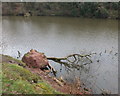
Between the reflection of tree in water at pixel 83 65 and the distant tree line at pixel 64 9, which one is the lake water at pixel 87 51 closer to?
the reflection of tree in water at pixel 83 65

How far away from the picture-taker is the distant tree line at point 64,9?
145 ft

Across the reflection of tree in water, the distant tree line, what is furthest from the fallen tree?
the distant tree line

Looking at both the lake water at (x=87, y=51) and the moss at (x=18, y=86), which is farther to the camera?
the lake water at (x=87, y=51)

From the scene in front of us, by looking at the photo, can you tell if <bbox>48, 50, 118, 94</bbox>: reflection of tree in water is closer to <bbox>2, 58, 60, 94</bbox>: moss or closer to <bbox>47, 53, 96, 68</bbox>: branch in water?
<bbox>47, 53, 96, 68</bbox>: branch in water

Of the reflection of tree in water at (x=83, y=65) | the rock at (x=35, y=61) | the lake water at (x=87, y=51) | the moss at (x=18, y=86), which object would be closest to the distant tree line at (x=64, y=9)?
the lake water at (x=87, y=51)

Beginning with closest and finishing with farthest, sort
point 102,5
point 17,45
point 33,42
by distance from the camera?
1. point 17,45
2. point 33,42
3. point 102,5

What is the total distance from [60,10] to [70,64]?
3767 centimetres

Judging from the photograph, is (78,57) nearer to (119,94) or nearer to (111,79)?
(111,79)

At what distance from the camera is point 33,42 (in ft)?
75.3

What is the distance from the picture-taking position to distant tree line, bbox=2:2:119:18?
145 feet

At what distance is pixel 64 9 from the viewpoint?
50.4m

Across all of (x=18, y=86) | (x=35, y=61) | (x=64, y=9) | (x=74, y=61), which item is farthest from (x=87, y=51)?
(x=64, y=9)

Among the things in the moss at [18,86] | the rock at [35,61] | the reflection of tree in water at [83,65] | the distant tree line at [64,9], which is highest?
the distant tree line at [64,9]

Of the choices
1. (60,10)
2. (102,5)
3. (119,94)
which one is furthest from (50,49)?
(60,10)
